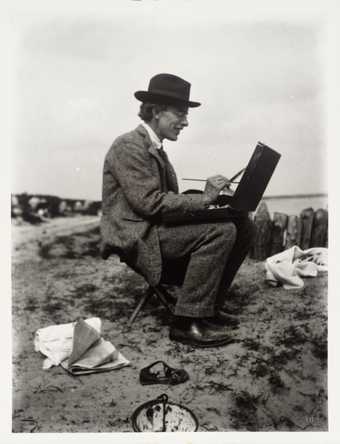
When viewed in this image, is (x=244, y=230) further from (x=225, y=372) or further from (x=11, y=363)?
A: (x=11, y=363)

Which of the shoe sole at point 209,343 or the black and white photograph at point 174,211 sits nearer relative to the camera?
the black and white photograph at point 174,211

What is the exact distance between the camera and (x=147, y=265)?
3.12m

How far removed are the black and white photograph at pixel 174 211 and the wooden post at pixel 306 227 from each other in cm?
86

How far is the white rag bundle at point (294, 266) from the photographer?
4.07 m

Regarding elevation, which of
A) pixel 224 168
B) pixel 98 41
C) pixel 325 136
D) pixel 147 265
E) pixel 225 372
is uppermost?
pixel 98 41

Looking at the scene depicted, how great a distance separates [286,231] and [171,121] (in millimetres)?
2308

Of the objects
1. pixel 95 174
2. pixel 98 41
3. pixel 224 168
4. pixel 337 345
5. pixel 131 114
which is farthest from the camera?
pixel 95 174

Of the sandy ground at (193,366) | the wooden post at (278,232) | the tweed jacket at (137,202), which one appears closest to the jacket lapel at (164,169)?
the tweed jacket at (137,202)

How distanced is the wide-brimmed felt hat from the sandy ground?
1.62 metres

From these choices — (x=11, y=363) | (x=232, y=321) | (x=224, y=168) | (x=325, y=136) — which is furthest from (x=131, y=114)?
(x=11, y=363)

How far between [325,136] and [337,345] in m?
1.50

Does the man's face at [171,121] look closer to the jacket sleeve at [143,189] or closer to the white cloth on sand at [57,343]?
the jacket sleeve at [143,189]

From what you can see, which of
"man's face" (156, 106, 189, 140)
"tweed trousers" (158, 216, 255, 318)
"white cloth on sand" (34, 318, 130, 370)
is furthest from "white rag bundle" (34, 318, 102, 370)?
"man's face" (156, 106, 189, 140)

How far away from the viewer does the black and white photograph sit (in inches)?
102
